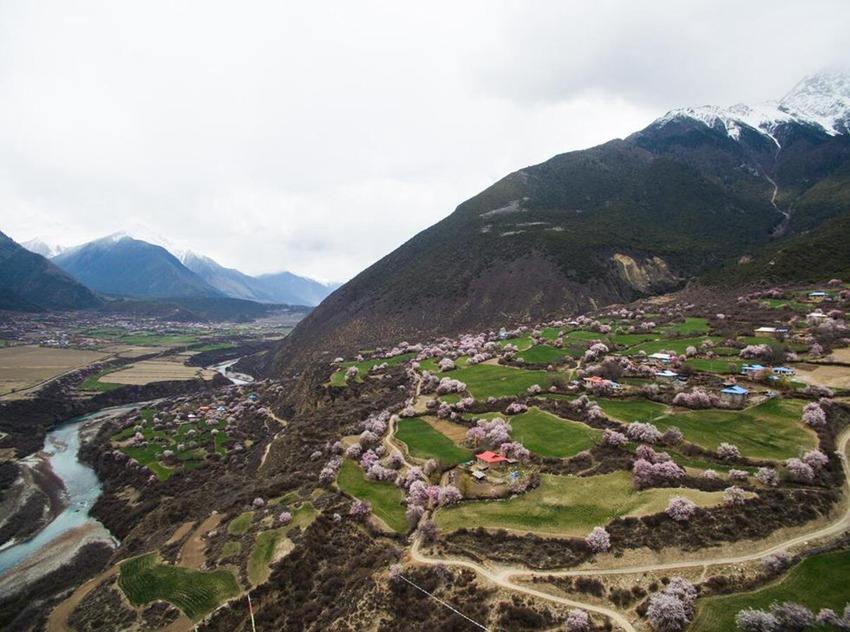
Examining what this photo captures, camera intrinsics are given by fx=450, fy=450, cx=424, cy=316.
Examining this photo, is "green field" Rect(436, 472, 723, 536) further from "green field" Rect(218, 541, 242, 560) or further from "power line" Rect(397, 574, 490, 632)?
"green field" Rect(218, 541, 242, 560)

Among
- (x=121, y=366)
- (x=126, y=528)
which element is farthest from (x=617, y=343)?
(x=121, y=366)

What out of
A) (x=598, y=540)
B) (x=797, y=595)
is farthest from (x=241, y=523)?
(x=797, y=595)

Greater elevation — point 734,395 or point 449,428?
point 734,395

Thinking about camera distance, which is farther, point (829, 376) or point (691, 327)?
point (691, 327)

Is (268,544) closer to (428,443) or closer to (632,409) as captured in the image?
(428,443)

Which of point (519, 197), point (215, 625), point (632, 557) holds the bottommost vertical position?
point (215, 625)

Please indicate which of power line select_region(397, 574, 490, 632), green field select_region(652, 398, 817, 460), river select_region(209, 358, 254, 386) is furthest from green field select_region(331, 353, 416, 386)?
river select_region(209, 358, 254, 386)

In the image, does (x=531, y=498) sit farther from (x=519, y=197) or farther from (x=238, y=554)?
(x=519, y=197)
